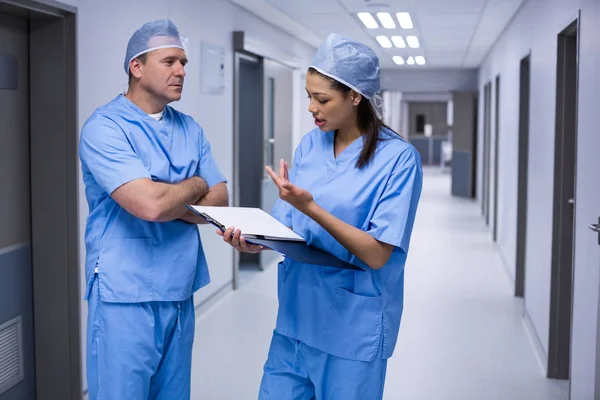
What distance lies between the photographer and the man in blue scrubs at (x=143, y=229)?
200 cm

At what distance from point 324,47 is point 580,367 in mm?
1819

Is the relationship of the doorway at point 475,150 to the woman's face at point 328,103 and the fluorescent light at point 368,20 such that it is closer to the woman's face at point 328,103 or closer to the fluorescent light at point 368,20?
the fluorescent light at point 368,20

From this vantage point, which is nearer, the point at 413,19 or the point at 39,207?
the point at 39,207

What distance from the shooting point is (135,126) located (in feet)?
6.87

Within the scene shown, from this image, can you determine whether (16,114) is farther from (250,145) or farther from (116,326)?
(250,145)

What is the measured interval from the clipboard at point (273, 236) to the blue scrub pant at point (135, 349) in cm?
45

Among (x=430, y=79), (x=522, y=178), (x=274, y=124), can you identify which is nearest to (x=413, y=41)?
(x=274, y=124)

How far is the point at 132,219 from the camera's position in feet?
6.79

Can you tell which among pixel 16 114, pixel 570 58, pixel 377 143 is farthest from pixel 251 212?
pixel 570 58

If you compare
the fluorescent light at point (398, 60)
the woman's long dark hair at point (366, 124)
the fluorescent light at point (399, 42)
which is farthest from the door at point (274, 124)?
the woman's long dark hair at point (366, 124)

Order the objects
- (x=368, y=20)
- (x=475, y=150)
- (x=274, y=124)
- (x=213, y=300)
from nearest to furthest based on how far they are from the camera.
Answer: (x=213, y=300)
(x=368, y=20)
(x=274, y=124)
(x=475, y=150)

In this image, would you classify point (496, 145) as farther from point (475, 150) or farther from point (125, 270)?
point (125, 270)

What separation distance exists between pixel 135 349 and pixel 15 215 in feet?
3.66

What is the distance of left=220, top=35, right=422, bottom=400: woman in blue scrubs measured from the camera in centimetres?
173
